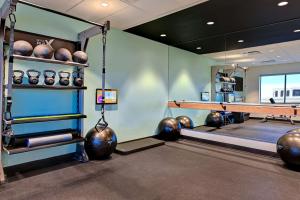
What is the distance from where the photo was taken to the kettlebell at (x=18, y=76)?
3.11m

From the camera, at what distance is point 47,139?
10.8 feet

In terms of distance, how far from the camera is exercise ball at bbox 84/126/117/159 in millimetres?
3736

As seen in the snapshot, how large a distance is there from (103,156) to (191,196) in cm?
195

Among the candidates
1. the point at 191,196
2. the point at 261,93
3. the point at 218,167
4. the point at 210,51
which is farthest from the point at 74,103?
the point at 261,93

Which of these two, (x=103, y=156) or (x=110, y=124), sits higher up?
(x=110, y=124)

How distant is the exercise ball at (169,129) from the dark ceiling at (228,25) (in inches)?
95.0

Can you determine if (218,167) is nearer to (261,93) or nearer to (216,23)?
(216,23)

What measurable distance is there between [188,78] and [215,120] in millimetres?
1780

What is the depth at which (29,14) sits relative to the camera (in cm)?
347

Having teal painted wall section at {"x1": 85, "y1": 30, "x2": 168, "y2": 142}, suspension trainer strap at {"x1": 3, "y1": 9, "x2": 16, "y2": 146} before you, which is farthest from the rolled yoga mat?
teal painted wall section at {"x1": 85, "y1": 30, "x2": 168, "y2": 142}

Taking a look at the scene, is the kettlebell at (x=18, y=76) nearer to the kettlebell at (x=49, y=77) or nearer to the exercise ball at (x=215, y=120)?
the kettlebell at (x=49, y=77)

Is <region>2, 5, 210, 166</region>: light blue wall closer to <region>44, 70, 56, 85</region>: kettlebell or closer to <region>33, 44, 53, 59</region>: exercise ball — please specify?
<region>44, 70, 56, 85</region>: kettlebell

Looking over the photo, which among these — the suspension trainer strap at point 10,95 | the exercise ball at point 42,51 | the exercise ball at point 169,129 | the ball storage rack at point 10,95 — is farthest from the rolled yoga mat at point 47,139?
the exercise ball at point 169,129

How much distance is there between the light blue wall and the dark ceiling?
584mm
